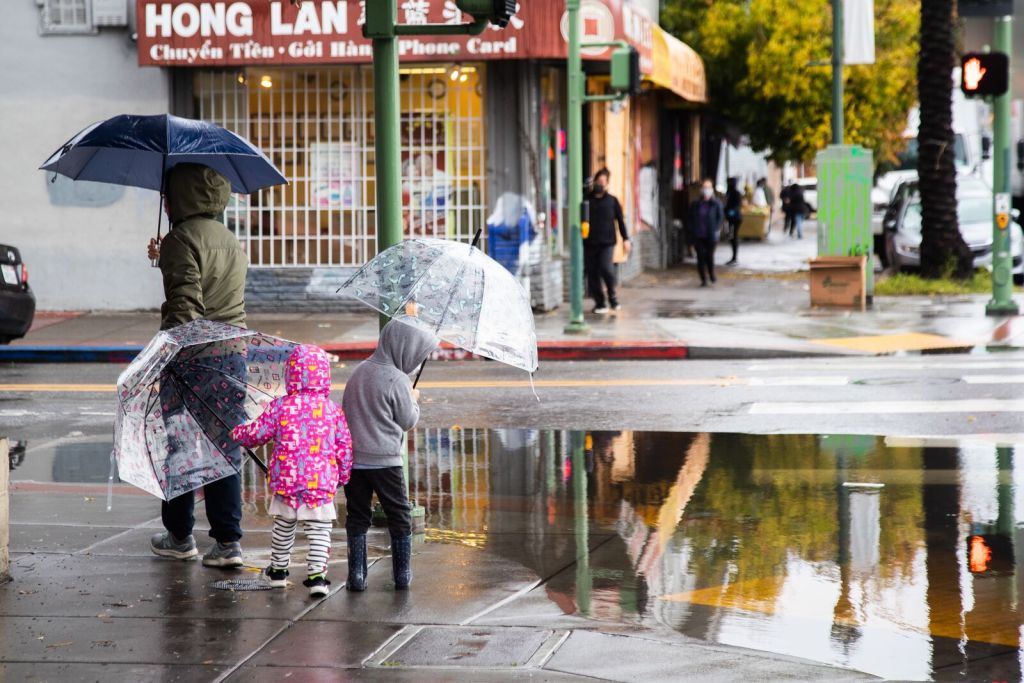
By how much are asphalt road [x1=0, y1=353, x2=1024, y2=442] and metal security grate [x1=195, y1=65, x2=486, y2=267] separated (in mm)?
4986

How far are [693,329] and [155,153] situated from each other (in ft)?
37.9

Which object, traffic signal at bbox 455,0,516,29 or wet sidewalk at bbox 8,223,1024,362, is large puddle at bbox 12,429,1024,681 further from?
wet sidewalk at bbox 8,223,1024,362

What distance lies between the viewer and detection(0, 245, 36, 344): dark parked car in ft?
52.9

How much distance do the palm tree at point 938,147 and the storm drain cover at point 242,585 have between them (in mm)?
17997

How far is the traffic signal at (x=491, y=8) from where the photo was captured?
815 cm

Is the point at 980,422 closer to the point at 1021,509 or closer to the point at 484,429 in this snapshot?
the point at 1021,509

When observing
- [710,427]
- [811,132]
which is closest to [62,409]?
[710,427]

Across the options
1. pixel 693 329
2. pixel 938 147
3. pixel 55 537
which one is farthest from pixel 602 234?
pixel 55 537

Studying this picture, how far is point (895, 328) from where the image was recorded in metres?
18.5

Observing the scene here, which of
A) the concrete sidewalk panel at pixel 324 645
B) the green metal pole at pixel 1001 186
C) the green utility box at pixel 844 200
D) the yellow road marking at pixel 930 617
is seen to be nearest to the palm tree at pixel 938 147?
the green utility box at pixel 844 200

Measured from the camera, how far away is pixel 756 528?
26.9ft

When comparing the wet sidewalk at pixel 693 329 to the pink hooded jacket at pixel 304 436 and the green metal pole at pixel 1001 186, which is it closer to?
the green metal pole at pixel 1001 186

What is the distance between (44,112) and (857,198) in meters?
11.2

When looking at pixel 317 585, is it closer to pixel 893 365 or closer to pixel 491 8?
pixel 491 8
